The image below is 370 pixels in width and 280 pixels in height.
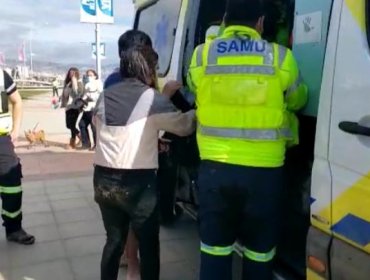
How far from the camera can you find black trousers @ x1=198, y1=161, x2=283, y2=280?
217 cm

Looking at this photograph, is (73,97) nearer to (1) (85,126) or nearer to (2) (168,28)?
(1) (85,126)

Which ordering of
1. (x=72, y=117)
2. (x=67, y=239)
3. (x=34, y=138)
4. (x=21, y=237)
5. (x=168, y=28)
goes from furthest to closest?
(x=34, y=138) < (x=72, y=117) < (x=67, y=239) < (x=21, y=237) < (x=168, y=28)

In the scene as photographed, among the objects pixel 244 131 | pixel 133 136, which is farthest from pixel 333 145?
pixel 133 136

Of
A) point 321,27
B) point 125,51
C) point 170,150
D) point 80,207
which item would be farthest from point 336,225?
point 80,207

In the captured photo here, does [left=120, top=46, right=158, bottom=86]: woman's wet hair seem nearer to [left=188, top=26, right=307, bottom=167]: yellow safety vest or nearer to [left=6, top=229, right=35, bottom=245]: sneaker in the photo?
[left=188, top=26, right=307, bottom=167]: yellow safety vest

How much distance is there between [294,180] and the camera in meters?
2.50

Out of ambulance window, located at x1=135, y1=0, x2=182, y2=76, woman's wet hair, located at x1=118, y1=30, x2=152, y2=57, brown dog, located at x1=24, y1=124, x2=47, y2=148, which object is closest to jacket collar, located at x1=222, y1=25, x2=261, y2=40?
woman's wet hair, located at x1=118, y1=30, x2=152, y2=57

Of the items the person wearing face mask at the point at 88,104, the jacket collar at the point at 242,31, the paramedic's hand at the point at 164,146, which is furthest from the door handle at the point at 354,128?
the person wearing face mask at the point at 88,104

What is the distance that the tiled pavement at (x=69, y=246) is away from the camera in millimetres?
3688

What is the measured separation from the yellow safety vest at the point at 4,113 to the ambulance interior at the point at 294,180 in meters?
2.51

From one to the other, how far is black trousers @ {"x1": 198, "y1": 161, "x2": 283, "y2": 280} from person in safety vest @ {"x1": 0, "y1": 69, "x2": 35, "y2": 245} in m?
2.43

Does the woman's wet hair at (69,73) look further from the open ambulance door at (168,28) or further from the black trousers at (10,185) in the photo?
the black trousers at (10,185)

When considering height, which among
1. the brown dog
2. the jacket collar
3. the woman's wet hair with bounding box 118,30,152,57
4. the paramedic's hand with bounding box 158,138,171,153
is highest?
the jacket collar

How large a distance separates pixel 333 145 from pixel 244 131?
412 millimetres
